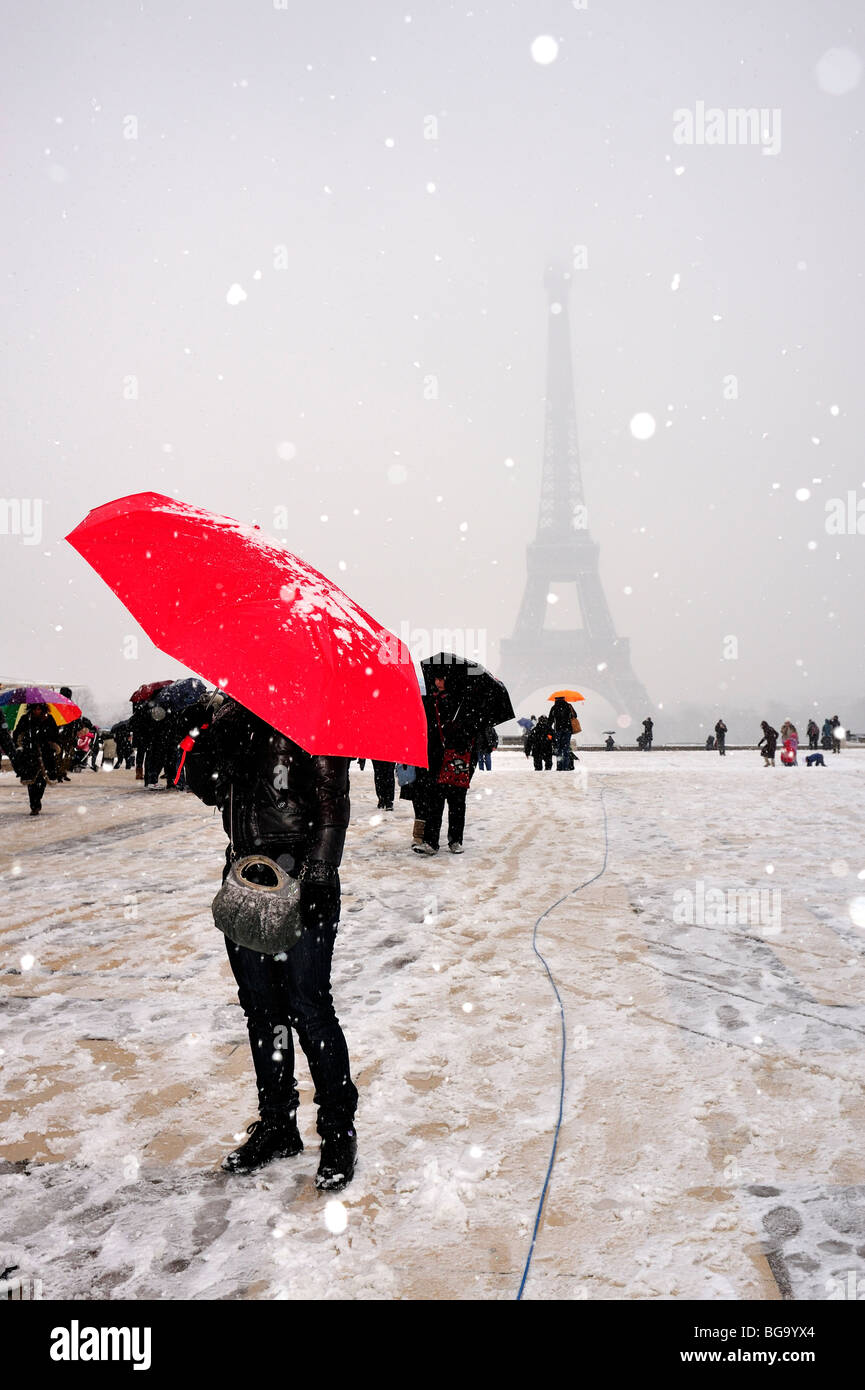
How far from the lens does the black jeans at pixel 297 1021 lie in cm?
252

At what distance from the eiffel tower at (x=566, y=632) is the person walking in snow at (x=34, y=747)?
5670 centimetres

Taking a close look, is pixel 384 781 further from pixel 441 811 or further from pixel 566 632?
pixel 566 632

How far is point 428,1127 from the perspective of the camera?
294cm

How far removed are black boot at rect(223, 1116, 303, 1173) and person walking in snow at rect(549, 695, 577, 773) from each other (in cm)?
1599

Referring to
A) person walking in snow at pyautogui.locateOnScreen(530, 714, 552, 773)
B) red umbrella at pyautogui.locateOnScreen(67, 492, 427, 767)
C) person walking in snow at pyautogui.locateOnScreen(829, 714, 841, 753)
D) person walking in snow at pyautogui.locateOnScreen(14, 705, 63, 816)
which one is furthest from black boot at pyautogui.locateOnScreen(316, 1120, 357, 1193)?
person walking in snow at pyautogui.locateOnScreen(829, 714, 841, 753)

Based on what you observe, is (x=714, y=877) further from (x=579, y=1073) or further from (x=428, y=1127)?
(x=428, y=1127)

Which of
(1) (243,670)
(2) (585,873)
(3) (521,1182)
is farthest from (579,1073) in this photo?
(2) (585,873)

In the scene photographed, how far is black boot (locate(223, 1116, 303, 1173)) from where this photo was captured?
2.65m

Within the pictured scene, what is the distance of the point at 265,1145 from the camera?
8.83 feet

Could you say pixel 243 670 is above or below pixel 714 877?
above

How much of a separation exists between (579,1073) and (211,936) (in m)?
2.86

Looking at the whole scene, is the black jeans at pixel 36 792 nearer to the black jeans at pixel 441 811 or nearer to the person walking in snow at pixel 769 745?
the black jeans at pixel 441 811

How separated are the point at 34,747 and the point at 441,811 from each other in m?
6.30

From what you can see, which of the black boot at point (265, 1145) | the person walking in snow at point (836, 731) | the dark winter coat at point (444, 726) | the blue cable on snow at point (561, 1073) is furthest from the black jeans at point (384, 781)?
the person walking in snow at point (836, 731)
